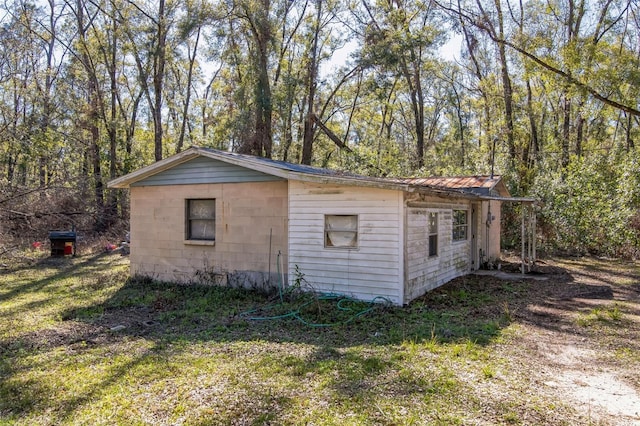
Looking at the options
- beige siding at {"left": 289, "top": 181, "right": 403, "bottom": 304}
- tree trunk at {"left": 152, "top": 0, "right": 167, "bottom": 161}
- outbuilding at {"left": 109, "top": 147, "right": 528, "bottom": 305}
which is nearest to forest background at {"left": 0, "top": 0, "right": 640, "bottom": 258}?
tree trunk at {"left": 152, "top": 0, "right": 167, "bottom": 161}

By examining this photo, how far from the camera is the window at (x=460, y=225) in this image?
1075 cm

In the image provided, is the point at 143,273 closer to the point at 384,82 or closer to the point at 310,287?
the point at 310,287

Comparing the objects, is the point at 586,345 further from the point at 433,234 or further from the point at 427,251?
the point at 433,234

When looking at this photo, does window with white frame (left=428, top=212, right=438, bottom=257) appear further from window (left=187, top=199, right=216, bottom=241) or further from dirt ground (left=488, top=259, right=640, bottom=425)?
window (left=187, top=199, right=216, bottom=241)

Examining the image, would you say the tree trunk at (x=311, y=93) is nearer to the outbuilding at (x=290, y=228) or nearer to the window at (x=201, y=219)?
the outbuilding at (x=290, y=228)


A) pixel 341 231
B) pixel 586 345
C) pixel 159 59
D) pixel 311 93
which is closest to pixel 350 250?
pixel 341 231

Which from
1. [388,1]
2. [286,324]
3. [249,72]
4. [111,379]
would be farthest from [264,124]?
[111,379]

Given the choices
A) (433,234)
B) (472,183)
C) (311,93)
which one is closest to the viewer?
(433,234)

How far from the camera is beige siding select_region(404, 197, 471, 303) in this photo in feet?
26.2

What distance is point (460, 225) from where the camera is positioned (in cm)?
1116

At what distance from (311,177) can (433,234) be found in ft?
9.96

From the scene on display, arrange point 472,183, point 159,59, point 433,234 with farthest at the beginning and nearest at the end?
point 159,59, point 472,183, point 433,234

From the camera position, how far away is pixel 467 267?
460 inches

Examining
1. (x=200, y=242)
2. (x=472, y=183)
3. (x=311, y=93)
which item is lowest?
(x=200, y=242)
